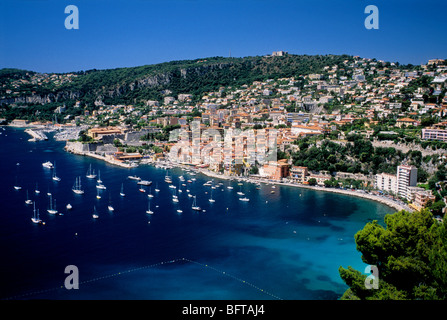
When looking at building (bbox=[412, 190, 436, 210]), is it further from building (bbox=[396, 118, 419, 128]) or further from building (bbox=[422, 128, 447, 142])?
building (bbox=[396, 118, 419, 128])

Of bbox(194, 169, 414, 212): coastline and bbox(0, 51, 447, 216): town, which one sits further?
bbox(0, 51, 447, 216): town

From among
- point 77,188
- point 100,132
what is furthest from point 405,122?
point 100,132

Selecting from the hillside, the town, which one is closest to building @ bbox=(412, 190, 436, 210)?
the town

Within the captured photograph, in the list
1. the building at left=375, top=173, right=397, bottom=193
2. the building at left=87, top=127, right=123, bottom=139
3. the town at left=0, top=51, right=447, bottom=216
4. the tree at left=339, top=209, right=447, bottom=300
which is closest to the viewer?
the tree at left=339, top=209, right=447, bottom=300

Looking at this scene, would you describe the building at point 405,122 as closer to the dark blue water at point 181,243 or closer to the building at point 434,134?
the building at point 434,134

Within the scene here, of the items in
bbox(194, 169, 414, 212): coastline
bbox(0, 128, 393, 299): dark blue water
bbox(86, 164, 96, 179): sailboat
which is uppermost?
bbox(86, 164, 96, 179): sailboat
